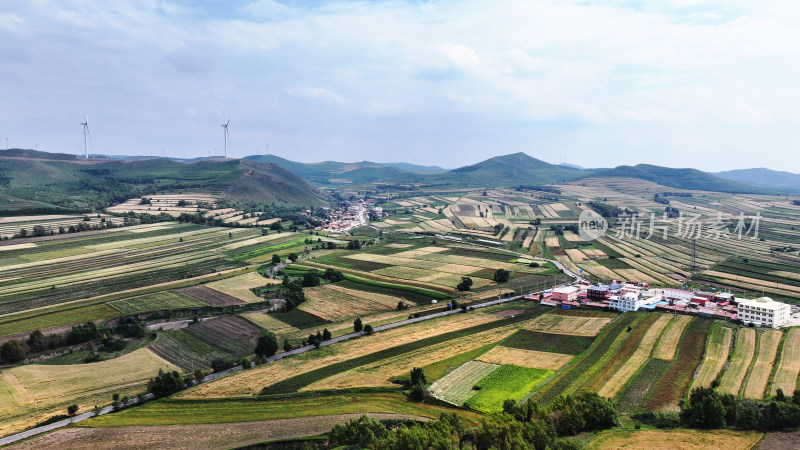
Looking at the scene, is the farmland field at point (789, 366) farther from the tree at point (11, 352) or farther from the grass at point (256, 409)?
the tree at point (11, 352)

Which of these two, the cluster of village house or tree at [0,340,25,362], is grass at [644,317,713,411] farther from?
tree at [0,340,25,362]

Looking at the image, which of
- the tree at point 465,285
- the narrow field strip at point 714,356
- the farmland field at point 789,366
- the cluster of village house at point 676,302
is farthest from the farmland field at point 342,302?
the farmland field at point 789,366

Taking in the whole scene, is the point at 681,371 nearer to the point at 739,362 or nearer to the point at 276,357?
the point at 739,362

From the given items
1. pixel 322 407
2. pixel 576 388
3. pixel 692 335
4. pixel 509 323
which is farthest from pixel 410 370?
pixel 692 335

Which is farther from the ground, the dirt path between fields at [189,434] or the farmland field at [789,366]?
the farmland field at [789,366]

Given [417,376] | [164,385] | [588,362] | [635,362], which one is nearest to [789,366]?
[635,362]

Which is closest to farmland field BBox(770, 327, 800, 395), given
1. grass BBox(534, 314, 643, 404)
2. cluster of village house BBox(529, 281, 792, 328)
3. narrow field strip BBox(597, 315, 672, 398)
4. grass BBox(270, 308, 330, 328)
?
cluster of village house BBox(529, 281, 792, 328)

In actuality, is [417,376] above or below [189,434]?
above
